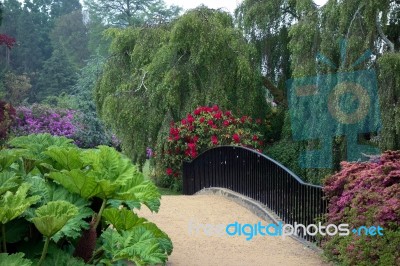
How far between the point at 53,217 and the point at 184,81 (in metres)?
12.4

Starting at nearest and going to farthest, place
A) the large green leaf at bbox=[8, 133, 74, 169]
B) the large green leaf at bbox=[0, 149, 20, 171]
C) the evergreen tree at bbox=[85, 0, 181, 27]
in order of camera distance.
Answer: the large green leaf at bbox=[0, 149, 20, 171], the large green leaf at bbox=[8, 133, 74, 169], the evergreen tree at bbox=[85, 0, 181, 27]

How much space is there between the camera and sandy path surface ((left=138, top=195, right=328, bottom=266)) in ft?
19.5

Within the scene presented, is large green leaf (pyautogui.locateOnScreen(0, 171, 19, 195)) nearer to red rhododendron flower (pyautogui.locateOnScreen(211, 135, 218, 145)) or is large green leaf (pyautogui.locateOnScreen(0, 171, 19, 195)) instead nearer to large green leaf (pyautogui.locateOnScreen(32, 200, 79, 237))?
large green leaf (pyautogui.locateOnScreen(32, 200, 79, 237))

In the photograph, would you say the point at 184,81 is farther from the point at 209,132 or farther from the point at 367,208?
the point at 367,208

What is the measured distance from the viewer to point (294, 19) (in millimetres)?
15867

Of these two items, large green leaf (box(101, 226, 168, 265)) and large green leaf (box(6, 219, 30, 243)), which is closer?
large green leaf (box(101, 226, 168, 265))

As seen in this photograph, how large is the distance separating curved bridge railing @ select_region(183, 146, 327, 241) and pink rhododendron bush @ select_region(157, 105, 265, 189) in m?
0.92

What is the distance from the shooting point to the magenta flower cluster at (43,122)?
23.6 metres

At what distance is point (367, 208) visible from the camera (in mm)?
5469

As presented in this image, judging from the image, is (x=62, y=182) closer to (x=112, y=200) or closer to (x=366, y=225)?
(x=112, y=200)

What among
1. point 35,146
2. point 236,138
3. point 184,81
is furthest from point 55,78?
point 35,146
